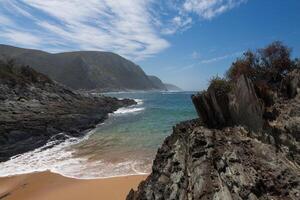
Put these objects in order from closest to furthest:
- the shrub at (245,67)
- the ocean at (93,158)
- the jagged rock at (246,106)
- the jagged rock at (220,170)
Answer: the jagged rock at (220,170) < the jagged rock at (246,106) < the shrub at (245,67) < the ocean at (93,158)

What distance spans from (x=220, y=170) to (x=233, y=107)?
2509mm

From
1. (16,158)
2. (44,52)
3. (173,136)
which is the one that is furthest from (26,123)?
(44,52)

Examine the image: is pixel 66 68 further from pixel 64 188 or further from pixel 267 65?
pixel 267 65

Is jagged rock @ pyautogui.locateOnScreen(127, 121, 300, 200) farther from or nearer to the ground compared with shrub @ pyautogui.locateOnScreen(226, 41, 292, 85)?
nearer to the ground

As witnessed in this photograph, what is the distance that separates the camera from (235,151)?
22.8ft

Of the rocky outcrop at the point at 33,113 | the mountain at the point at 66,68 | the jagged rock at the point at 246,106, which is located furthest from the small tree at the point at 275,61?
the mountain at the point at 66,68

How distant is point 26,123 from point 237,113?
2390cm

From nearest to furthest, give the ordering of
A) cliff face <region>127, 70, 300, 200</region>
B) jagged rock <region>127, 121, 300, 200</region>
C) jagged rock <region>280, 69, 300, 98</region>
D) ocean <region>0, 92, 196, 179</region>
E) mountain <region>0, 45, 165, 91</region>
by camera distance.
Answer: jagged rock <region>127, 121, 300, 200</region>, cliff face <region>127, 70, 300, 200</region>, jagged rock <region>280, 69, 300, 98</region>, ocean <region>0, 92, 196, 179</region>, mountain <region>0, 45, 165, 91</region>

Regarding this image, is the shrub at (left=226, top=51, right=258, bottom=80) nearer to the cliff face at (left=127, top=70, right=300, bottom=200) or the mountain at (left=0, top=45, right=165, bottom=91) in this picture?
the cliff face at (left=127, top=70, right=300, bottom=200)

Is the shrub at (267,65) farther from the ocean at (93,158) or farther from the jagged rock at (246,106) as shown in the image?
the ocean at (93,158)

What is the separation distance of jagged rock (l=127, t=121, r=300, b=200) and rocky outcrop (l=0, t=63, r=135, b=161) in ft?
52.9

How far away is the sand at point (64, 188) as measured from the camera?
Result: 12.4m

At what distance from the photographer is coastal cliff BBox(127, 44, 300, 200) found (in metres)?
6.07

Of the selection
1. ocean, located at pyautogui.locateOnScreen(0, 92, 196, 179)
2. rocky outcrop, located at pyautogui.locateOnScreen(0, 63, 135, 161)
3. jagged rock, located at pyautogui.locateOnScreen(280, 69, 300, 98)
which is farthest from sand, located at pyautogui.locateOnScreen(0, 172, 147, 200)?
jagged rock, located at pyautogui.locateOnScreen(280, 69, 300, 98)
